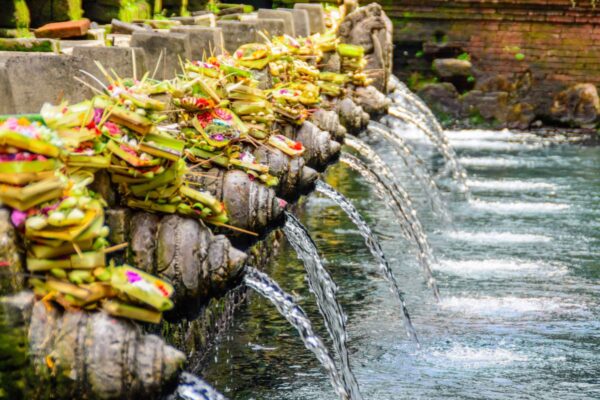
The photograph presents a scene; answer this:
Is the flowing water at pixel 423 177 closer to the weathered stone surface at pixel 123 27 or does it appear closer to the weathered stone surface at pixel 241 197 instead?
the weathered stone surface at pixel 123 27

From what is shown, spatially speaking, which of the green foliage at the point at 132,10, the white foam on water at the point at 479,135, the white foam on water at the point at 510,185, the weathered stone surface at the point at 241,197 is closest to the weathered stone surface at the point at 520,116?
the white foam on water at the point at 479,135

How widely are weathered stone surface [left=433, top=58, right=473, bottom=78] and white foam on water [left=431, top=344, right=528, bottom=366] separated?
17322 millimetres

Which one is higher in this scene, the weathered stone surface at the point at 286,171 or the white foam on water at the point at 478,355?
the weathered stone surface at the point at 286,171

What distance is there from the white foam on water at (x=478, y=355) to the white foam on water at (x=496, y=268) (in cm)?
251

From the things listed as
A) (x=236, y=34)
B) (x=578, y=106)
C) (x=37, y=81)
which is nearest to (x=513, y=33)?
(x=578, y=106)

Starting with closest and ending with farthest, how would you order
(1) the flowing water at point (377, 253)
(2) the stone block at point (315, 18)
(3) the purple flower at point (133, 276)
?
(3) the purple flower at point (133, 276), (1) the flowing water at point (377, 253), (2) the stone block at point (315, 18)

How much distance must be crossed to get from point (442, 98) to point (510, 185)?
8.17m

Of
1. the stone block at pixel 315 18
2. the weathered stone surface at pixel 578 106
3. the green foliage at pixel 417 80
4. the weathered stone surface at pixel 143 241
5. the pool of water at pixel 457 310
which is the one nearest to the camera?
the weathered stone surface at pixel 143 241

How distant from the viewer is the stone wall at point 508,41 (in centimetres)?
2503

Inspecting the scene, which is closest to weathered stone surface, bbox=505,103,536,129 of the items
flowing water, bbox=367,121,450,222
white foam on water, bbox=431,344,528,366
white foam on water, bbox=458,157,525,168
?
white foam on water, bbox=458,157,525,168

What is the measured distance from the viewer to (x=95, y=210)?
13.2 ft

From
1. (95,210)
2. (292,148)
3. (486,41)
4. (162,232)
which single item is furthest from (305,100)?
(486,41)

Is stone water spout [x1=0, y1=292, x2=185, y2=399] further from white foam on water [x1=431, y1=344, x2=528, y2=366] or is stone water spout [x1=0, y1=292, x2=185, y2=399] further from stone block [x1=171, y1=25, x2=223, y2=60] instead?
stone block [x1=171, y1=25, x2=223, y2=60]

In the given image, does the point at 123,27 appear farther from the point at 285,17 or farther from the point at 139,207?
the point at 139,207
